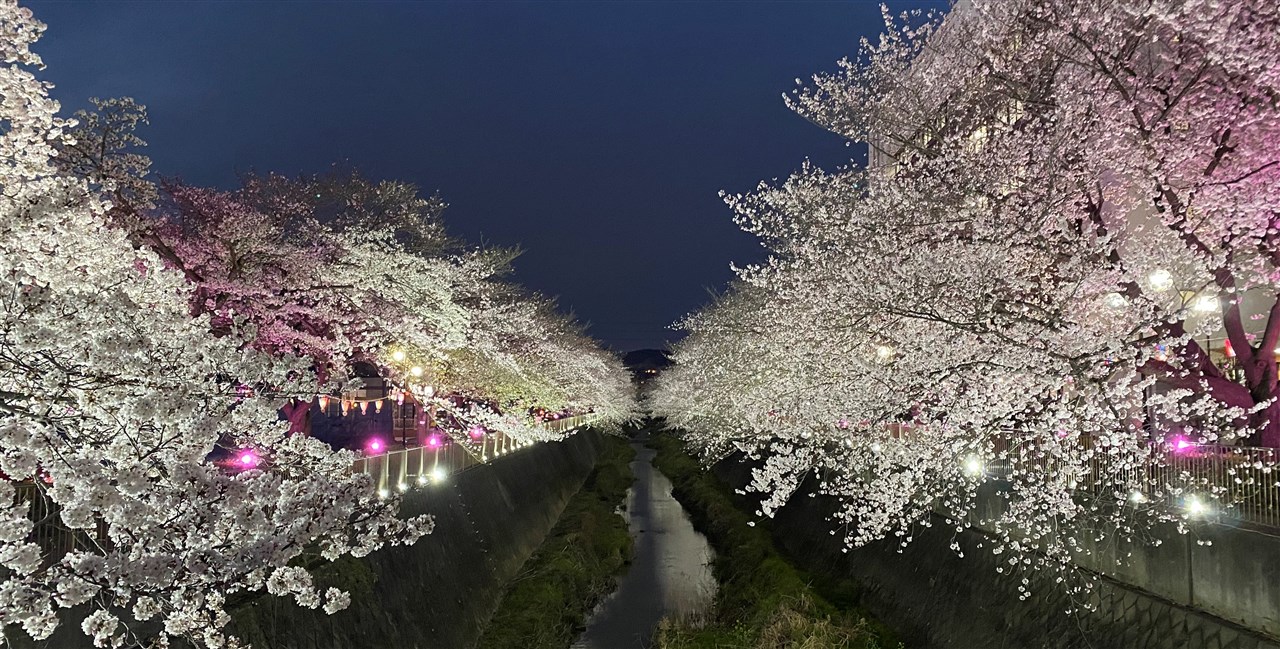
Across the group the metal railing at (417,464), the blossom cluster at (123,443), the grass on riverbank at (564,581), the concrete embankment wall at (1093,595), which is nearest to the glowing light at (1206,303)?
the concrete embankment wall at (1093,595)

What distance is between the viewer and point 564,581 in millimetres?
20328

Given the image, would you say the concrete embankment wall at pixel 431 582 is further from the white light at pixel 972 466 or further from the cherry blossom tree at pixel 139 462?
the white light at pixel 972 466

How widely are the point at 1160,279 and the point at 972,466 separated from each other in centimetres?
405

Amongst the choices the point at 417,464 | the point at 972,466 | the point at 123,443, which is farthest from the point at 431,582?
the point at 123,443

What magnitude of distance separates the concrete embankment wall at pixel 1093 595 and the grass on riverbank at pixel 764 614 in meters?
1.02

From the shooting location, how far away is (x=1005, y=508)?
A: 14.7m

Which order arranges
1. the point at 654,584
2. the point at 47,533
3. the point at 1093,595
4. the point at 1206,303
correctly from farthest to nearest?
the point at 654,584, the point at 1093,595, the point at 1206,303, the point at 47,533

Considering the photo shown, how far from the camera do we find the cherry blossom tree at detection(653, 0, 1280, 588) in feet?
34.8

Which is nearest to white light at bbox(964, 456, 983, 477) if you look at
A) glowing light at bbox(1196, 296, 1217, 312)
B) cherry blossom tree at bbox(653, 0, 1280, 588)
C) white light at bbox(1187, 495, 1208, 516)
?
cherry blossom tree at bbox(653, 0, 1280, 588)

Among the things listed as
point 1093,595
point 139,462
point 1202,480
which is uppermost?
point 1202,480

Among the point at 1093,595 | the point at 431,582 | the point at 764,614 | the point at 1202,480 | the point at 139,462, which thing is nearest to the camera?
the point at 139,462

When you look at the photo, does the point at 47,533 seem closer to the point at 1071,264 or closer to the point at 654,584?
the point at 1071,264

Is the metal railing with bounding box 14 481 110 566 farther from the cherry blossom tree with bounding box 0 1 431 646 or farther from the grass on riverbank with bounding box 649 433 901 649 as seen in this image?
the grass on riverbank with bounding box 649 433 901 649

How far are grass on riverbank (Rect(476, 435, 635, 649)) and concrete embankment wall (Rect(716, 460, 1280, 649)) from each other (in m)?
6.85
